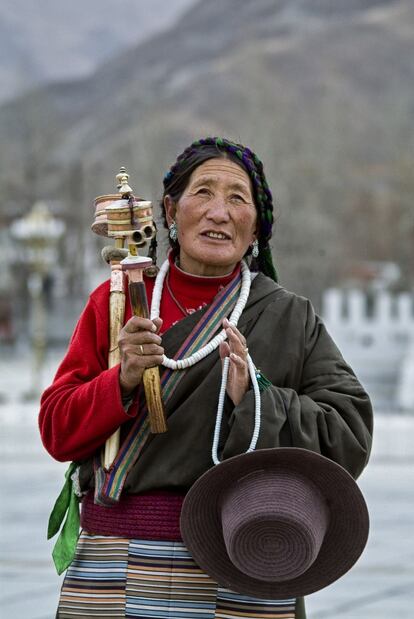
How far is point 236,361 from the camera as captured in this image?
2217 mm

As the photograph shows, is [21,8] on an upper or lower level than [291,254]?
upper

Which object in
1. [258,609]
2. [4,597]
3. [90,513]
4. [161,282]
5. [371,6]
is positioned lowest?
[4,597]

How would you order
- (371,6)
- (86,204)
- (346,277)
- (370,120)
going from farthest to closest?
(371,6) < (370,120) < (346,277) < (86,204)

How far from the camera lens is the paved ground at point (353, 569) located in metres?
5.54

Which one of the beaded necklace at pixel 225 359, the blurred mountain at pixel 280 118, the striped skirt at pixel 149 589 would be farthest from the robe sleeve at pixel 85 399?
the blurred mountain at pixel 280 118

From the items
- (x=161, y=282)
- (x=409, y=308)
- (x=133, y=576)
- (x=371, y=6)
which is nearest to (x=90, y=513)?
(x=133, y=576)

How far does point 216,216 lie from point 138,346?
12.7 inches

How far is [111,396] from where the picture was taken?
2.24 m

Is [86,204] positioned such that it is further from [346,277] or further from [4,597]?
[4,597]

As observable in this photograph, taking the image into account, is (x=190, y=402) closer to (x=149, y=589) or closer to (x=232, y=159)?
(x=149, y=589)

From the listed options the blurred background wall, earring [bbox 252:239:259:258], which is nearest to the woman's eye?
earring [bbox 252:239:259:258]

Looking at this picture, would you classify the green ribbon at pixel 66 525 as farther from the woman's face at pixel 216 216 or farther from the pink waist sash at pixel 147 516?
the woman's face at pixel 216 216

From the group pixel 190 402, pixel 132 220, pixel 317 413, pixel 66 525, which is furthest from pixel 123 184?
pixel 66 525

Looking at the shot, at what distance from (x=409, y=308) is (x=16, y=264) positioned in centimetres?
2295
